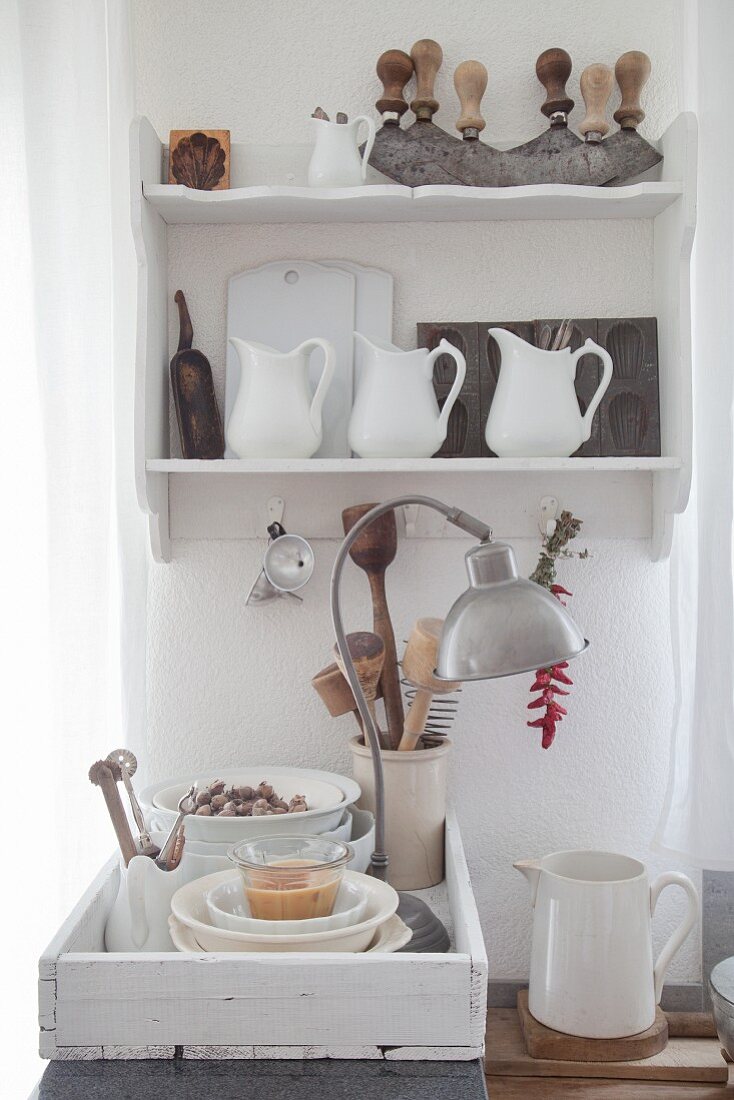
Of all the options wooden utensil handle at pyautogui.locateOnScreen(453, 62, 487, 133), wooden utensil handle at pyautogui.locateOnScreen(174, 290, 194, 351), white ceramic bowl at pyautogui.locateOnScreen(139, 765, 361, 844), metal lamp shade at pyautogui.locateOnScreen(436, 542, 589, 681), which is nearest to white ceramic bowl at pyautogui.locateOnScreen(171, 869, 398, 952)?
white ceramic bowl at pyautogui.locateOnScreen(139, 765, 361, 844)

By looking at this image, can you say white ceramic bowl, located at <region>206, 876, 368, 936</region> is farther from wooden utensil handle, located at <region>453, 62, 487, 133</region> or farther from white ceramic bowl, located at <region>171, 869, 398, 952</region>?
wooden utensil handle, located at <region>453, 62, 487, 133</region>

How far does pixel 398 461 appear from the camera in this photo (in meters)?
1.27

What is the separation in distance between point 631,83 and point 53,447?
36.5 inches

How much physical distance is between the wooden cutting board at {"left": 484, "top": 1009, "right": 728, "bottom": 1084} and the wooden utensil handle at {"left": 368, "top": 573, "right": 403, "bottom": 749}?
1.30 ft

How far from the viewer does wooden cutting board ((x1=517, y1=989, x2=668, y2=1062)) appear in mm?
1180

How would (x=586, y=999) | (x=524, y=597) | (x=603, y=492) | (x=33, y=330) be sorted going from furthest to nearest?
1. (x=603, y=492)
2. (x=33, y=330)
3. (x=586, y=999)
4. (x=524, y=597)

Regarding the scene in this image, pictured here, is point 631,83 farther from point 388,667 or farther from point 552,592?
point 388,667

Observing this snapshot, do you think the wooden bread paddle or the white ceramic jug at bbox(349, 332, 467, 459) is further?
the wooden bread paddle

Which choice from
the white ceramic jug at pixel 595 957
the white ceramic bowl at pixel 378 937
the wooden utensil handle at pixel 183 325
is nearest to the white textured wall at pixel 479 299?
the wooden utensil handle at pixel 183 325

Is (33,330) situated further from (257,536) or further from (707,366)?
(707,366)

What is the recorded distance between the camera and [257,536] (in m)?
1.46

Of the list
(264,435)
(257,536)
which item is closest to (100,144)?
(264,435)

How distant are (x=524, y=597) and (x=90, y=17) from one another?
39.3 inches

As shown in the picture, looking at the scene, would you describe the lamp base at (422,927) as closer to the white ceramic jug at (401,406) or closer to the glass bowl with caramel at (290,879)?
the glass bowl with caramel at (290,879)
